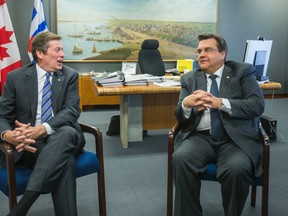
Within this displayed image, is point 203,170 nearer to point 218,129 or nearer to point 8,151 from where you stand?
point 218,129

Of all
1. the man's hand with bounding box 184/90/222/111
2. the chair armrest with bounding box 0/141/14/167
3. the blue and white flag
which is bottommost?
the chair armrest with bounding box 0/141/14/167

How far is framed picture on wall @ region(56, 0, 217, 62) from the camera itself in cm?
568

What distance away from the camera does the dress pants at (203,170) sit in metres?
1.75

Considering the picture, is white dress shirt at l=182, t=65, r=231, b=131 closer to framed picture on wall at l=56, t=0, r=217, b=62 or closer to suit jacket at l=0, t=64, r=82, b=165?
suit jacket at l=0, t=64, r=82, b=165

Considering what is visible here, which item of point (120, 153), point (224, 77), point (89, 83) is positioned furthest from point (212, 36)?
point (89, 83)

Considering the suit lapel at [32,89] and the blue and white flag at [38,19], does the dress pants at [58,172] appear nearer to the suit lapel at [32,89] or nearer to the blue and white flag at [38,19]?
the suit lapel at [32,89]

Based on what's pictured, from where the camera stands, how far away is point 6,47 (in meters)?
4.24

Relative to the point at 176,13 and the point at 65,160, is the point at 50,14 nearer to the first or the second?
the point at 176,13

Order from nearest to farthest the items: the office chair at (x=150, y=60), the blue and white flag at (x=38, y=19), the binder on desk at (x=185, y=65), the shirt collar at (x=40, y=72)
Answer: the shirt collar at (x=40, y=72) < the office chair at (x=150, y=60) < the binder on desk at (x=185, y=65) < the blue and white flag at (x=38, y=19)

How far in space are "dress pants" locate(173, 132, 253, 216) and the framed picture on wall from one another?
4.22m

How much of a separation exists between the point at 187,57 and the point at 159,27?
2.58 ft

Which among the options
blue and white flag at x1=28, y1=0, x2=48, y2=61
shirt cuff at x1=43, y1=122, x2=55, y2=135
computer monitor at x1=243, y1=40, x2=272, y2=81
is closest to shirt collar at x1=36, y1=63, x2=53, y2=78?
shirt cuff at x1=43, y1=122, x2=55, y2=135

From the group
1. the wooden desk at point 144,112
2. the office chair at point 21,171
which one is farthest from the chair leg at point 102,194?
the wooden desk at point 144,112

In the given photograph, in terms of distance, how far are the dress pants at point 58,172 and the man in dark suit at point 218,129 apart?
572 mm
